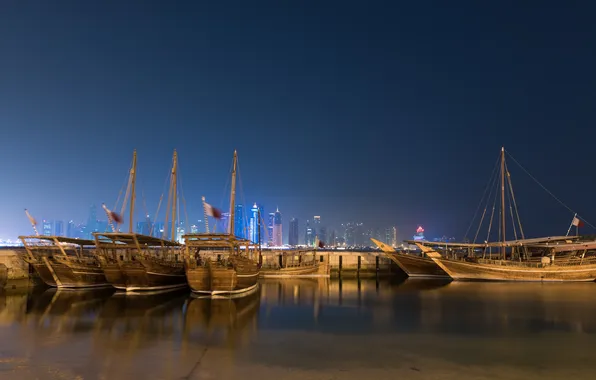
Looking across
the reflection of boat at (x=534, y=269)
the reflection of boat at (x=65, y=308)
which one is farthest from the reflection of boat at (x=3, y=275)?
the reflection of boat at (x=534, y=269)

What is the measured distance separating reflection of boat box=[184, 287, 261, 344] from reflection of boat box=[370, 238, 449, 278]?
72.6 feet

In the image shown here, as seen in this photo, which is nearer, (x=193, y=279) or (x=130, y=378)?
(x=130, y=378)

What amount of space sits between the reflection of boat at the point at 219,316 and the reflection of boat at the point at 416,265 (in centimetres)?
2213

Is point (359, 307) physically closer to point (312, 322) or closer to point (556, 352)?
point (312, 322)

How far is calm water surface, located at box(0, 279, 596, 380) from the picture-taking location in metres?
12.4

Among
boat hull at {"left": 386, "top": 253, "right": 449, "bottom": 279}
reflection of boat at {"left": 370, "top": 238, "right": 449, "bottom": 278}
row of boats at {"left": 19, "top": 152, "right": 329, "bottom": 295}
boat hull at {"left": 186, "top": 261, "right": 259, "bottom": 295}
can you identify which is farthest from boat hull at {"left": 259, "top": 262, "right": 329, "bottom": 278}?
boat hull at {"left": 186, "top": 261, "right": 259, "bottom": 295}

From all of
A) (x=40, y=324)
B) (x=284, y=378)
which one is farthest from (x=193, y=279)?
(x=284, y=378)

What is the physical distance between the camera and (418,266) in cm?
4609

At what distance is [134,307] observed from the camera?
77.5ft

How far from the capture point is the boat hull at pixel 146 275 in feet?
95.6

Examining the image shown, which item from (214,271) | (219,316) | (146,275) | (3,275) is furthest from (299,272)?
(3,275)

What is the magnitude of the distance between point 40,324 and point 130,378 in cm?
1028

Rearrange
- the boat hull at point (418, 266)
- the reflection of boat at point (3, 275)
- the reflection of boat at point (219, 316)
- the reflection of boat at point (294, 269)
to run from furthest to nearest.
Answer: the boat hull at point (418, 266)
the reflection of boat at point (294, 269)
the reflection of boat at point (3, 275)
the reflection of boat at point (219, 316)

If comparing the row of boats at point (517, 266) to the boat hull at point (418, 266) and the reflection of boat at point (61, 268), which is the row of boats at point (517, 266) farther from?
the reflection of boat at point (61, 268)
